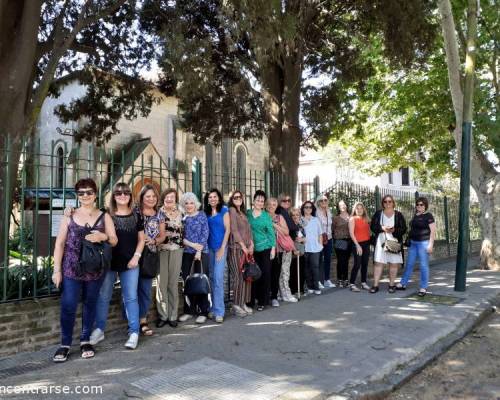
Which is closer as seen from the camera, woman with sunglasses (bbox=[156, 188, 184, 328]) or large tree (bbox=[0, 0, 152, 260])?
woman with sunglasses (bbox=[156, 188, 184, 328])

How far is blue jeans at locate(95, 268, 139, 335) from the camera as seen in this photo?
5094 millimetres

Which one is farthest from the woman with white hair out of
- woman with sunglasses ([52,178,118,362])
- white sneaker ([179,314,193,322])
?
woman with sunglasses ([52,178,118,362])

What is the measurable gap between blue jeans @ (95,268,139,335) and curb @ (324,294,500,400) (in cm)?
246

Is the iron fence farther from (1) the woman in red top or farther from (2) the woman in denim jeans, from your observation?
(1) the woman in red top

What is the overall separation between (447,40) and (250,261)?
700 cm

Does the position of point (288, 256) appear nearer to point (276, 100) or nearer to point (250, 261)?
point (250, 261)

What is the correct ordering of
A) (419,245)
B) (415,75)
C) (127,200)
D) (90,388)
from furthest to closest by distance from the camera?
(415,75)
(419,245)
(127,200)
(90,388)

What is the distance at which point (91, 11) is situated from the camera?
8.29m

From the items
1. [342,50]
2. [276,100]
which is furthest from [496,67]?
[276,100]

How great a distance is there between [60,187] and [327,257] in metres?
5.26

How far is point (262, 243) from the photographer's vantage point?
22.3 feet

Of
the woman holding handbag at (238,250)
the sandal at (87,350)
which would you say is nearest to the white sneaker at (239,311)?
the woman holding handbag at (238,250)

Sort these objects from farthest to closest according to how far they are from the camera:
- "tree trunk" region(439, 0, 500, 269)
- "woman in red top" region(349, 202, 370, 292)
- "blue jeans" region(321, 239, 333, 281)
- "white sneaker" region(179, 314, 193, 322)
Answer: "tree trunk" region(439, 0, 500, 269), "blue jeans" region(321, 239, 333, 281), "woman in red top" region(349, 202, 370, 292), "white sneaker" region(179, 314, 193, 322)

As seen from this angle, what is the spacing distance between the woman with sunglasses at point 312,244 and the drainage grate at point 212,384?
4.19m
